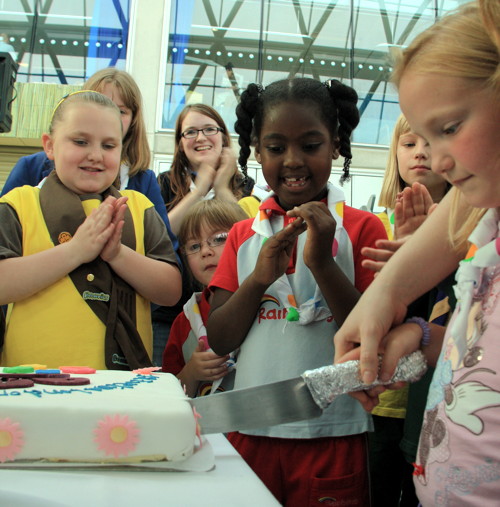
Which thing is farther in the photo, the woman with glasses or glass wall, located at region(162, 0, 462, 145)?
glass wall, located at region(162, 0, 462, 145)

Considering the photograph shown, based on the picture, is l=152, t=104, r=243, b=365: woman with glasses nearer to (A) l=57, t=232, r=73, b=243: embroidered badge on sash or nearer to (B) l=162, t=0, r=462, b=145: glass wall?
(A) l=57, t=232, r=73, b=243: embroidered badge on sash

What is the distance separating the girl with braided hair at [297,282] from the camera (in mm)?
1207

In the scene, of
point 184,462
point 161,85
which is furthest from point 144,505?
point 161,85

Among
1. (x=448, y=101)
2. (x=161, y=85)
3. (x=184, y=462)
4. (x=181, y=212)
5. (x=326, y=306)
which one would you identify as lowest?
(x=184, y=462)

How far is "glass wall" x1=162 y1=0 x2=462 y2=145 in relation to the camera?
8609 millimetres

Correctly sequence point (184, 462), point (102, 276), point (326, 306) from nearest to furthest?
point (184, 462) → point (326, 306) → point (102, 276)

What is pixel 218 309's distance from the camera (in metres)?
1.35

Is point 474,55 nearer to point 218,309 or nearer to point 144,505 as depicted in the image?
point 144,505

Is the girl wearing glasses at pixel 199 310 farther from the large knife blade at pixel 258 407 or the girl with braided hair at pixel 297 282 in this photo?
the large knife blade at pixel 258 407

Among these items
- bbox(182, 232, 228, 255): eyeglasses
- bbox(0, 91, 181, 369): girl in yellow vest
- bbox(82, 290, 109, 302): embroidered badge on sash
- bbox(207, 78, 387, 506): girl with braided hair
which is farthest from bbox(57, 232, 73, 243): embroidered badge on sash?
bbox(182, 232, 228, 255): eyeglasses

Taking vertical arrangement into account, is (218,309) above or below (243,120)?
below

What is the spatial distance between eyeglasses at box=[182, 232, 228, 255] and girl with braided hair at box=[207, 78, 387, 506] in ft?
1.46

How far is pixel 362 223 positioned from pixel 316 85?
38cm

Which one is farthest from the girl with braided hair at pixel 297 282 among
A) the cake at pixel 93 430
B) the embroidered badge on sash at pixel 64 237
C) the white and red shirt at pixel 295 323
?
the cake at pixel 93 430
